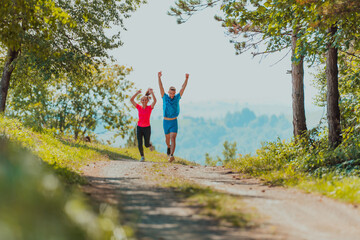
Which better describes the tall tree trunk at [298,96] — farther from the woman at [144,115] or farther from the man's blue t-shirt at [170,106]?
the woman at [144,115]

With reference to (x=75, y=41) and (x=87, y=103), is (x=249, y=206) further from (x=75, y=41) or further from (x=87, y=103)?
(x=87, y=103)

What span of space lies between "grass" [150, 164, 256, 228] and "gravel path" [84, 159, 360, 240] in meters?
0.14

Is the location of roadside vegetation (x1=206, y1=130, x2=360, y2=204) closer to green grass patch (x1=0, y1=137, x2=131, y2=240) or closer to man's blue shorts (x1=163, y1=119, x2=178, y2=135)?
man's blue shorts (x1=163, y1=119, x2=178, y2=135)

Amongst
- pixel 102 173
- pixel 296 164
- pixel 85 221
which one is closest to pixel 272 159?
pixel 296 164

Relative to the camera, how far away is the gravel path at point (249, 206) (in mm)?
4305

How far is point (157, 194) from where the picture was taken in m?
6.45

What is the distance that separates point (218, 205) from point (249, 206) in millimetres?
497

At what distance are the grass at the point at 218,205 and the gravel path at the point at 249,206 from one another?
143 millimetres

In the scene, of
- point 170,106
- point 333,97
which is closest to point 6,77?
point 170,106

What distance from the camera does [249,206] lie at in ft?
18.2

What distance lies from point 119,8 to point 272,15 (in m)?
13.2

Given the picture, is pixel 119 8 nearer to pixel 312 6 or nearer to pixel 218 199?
pixel 312 6

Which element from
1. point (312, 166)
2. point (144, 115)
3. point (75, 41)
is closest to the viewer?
point (312, 166)

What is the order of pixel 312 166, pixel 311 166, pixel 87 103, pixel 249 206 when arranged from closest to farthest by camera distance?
1. pixel 249 206
2. pixel 312 166
3. pixel 311 166
4. pixel 87 103
